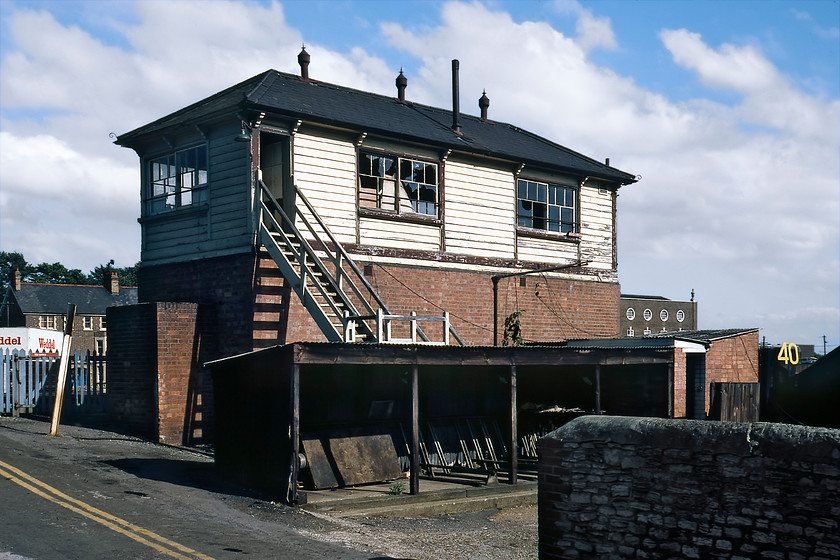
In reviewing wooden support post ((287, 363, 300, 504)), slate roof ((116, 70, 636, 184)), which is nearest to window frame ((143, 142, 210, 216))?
slate roof ((116, 70, 636, 184))

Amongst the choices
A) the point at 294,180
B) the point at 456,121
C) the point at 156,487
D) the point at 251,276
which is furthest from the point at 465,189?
the point at 156,487

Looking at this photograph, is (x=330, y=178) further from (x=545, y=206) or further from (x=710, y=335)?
(x=710, y=335)

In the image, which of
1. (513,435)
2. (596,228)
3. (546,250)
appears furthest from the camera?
(596,228)

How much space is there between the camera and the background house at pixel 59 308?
62.0 metres

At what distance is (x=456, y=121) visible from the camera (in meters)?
22.6

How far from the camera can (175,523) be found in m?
10.4

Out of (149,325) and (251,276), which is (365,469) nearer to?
(251,276)

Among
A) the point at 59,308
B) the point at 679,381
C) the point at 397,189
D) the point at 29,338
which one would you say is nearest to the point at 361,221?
the point at 397,189

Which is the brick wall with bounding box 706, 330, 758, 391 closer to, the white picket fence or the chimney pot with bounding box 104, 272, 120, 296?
the white picket fence

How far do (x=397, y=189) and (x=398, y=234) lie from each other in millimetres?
1074

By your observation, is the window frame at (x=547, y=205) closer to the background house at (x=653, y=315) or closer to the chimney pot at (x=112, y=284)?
the background house at (x=653, y=315)

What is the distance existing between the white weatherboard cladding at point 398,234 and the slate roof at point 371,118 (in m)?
2.05

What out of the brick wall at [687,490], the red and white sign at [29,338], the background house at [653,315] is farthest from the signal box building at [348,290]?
the background house at [653,315]

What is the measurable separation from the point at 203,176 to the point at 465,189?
21.3ft
